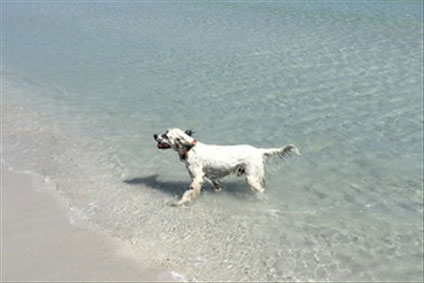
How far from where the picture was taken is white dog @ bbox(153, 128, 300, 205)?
10445 millimetres

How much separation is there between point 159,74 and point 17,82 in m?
4.93

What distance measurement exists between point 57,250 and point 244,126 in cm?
633

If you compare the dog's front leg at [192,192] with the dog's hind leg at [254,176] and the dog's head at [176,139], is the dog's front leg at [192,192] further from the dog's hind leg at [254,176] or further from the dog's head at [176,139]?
the dog's hind leg at [254,176]

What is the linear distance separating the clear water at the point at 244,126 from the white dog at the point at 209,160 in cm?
41

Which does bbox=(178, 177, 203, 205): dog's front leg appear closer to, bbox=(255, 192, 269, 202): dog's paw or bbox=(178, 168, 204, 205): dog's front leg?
bbox=(178, 168, 204, 205): dog's front leg

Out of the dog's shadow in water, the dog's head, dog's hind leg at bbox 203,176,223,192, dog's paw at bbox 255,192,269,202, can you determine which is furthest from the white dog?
the dog's shadow in water

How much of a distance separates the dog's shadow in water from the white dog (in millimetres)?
Result: 471

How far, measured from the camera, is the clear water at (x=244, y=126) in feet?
30.2

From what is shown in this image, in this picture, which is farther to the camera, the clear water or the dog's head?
the dog's head

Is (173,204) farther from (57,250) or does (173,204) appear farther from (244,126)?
(244,126)

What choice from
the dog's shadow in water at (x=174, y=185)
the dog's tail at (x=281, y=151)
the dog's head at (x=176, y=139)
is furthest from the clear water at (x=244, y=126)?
the dog's head at (x=176, y=139)

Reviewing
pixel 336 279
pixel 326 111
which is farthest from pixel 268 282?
pixel 326 111

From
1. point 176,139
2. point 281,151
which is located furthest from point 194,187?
point 281,151

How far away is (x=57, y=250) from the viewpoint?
356 inches
